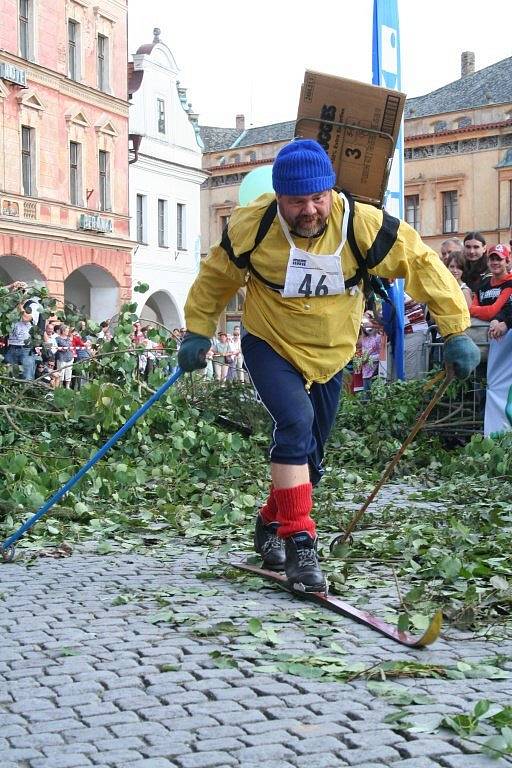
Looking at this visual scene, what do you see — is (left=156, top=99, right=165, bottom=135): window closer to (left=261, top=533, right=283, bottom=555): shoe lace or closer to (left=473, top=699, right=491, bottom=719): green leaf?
(left=261, top=533, right=283, bottom=555): shoe lace

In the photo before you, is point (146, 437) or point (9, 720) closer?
point (9, 720)

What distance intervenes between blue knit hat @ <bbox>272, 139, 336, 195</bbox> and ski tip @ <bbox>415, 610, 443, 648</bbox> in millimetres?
1849

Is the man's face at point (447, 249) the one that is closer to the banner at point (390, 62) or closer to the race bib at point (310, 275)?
the banner at point (390, 62)

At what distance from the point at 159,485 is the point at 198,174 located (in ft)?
123

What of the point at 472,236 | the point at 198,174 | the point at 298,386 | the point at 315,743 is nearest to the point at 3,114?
the point at 198,174

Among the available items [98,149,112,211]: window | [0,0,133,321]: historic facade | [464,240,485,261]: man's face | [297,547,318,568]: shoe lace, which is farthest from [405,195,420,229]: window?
[297,547,318,568]: shoe lace

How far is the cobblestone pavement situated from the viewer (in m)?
3.03

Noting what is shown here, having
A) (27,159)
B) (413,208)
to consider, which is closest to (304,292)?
(27,159)

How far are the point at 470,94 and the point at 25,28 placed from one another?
81.1ft

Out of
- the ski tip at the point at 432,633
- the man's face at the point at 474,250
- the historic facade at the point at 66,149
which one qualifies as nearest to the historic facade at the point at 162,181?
the historic facade at the point at 66,149

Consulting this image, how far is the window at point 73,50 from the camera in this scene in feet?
116

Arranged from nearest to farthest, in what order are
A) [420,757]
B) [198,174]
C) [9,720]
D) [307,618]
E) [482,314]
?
[420,757], [9,720], [307,618], [482,314], [198,174]

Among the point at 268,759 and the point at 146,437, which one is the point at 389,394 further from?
the point at 268,759

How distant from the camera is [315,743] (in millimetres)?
3088
